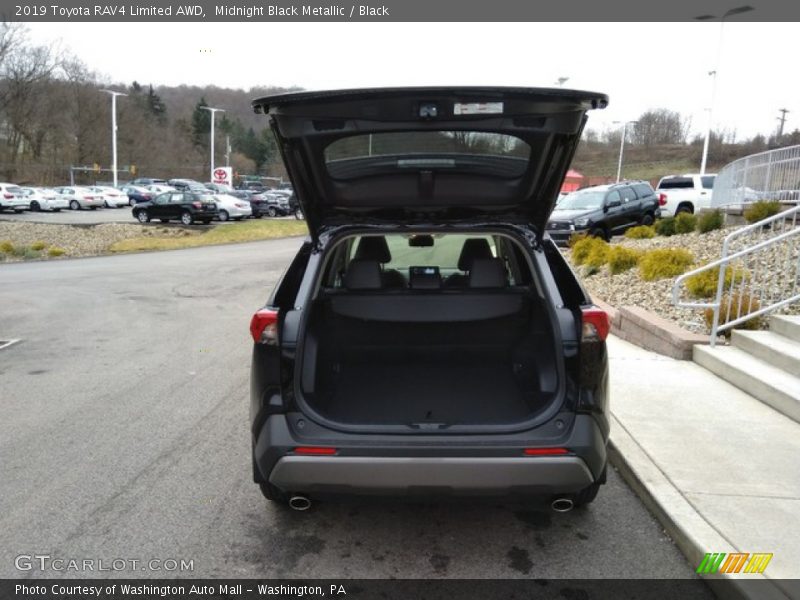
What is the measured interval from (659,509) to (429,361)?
5.50ft

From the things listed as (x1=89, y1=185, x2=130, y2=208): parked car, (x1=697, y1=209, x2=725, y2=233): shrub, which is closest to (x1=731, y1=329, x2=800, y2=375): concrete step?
(x1=697, y1=209, x2=725, y2=233): shrub

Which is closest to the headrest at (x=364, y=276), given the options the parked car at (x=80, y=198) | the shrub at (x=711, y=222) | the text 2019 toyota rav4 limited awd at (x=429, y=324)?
the text 2019 toyota rav4 limited awd at (x=429, y=324)

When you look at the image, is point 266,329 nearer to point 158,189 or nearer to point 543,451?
point 543,451

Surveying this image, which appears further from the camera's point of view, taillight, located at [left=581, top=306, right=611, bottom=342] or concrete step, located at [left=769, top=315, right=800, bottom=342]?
concrete step, located at [left=769, top=315, right=800, bottom=342]

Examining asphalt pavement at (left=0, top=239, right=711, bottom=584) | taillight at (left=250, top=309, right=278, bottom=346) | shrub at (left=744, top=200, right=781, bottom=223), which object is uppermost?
shrub at (left=744, top=200, right=781, bottom=223)

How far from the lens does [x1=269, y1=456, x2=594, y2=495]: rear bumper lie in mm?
2693

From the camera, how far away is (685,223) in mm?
12086

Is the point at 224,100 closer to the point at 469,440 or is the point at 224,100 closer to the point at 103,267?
the point at 103,267

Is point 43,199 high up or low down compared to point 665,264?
down

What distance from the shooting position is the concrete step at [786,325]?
Answer: 18.8 ft

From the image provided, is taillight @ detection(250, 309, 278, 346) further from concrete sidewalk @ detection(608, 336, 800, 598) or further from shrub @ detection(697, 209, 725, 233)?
shrub @ detection(697, 209, 725, 233)

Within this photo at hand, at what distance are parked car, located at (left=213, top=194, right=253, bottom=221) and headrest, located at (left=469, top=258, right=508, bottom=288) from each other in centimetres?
2838

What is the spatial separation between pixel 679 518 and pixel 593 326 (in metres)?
1.11

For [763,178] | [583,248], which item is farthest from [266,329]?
[763,178]
